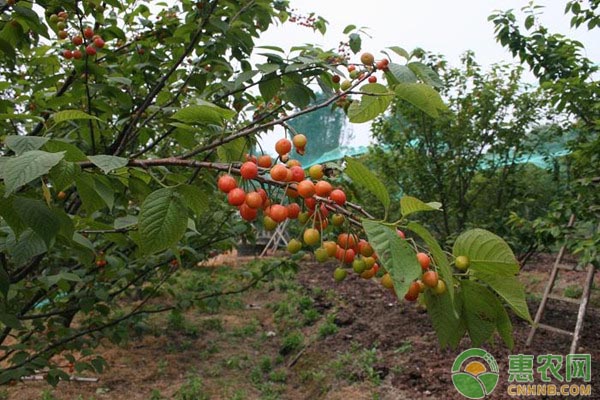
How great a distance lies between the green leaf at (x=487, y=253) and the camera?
0.77 m

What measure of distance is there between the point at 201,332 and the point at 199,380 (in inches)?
70.6

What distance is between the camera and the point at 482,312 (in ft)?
2.67

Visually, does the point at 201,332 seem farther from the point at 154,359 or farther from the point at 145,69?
the point at 145,69

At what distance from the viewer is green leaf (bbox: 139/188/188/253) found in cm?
79

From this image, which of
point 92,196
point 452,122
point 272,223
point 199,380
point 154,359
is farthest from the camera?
point 452,122

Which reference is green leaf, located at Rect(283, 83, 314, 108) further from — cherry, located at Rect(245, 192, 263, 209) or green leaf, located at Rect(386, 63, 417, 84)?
cherry, located at Rect(245, 192, 263, 209)

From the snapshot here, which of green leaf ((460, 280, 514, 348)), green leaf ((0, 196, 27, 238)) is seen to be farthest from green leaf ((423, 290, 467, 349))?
green leaf ((0, 196, 27, 238))

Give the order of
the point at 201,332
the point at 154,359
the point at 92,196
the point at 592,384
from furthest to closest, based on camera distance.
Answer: the point at 201,332
the point at 154,359
the point at 592,384
the point at 92,196

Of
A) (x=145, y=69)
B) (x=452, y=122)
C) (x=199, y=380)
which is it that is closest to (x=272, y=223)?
(x=145, y=69)

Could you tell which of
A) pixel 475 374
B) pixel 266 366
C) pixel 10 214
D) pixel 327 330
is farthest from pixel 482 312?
pixel 327 330

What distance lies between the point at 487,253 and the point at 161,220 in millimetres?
564

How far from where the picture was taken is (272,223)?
852mm

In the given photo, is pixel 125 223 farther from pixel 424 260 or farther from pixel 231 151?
pixel 424 260

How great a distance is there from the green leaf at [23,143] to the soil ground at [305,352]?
3410mm
